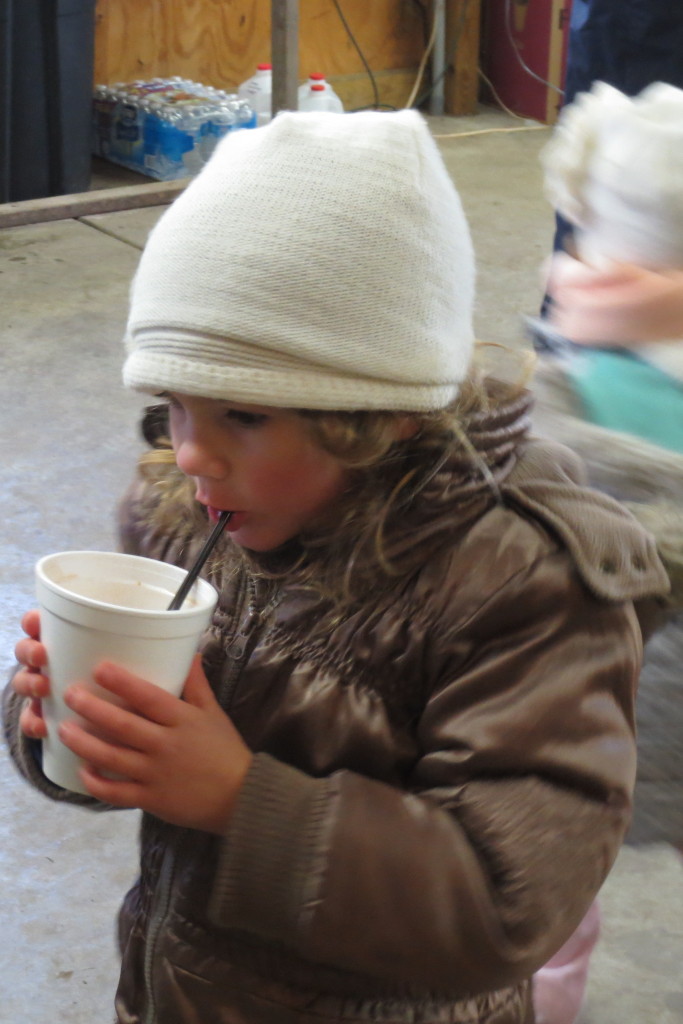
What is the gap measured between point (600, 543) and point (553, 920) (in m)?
0.26

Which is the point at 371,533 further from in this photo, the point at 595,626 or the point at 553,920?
the point at 553,920

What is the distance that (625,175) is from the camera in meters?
1.05

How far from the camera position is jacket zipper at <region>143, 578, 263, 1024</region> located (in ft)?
3.24

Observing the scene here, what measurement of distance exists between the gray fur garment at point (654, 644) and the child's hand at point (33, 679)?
1.65 feet

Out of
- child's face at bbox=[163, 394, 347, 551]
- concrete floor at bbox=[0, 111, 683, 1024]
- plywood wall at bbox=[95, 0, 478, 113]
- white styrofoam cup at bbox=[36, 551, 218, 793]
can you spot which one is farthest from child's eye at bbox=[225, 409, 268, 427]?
plywood wall at bbox=[95, 0, 478, 113]

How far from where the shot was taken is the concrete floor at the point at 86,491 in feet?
5.07

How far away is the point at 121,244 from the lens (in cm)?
387

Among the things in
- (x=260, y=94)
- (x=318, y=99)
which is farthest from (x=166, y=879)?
(x=260, y=94)

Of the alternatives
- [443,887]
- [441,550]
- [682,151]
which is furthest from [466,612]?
[682,151]

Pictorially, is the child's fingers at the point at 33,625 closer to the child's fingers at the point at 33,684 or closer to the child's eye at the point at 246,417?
the child's fingers at the point at 33,684

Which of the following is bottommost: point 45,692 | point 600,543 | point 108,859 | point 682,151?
point 108,859

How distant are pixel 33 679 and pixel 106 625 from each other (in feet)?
0.34

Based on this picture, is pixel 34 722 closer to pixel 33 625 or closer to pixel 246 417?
pixel 33 625

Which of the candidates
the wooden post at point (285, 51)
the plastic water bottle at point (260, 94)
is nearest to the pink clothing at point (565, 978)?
the wooden post at point (285, 51)
